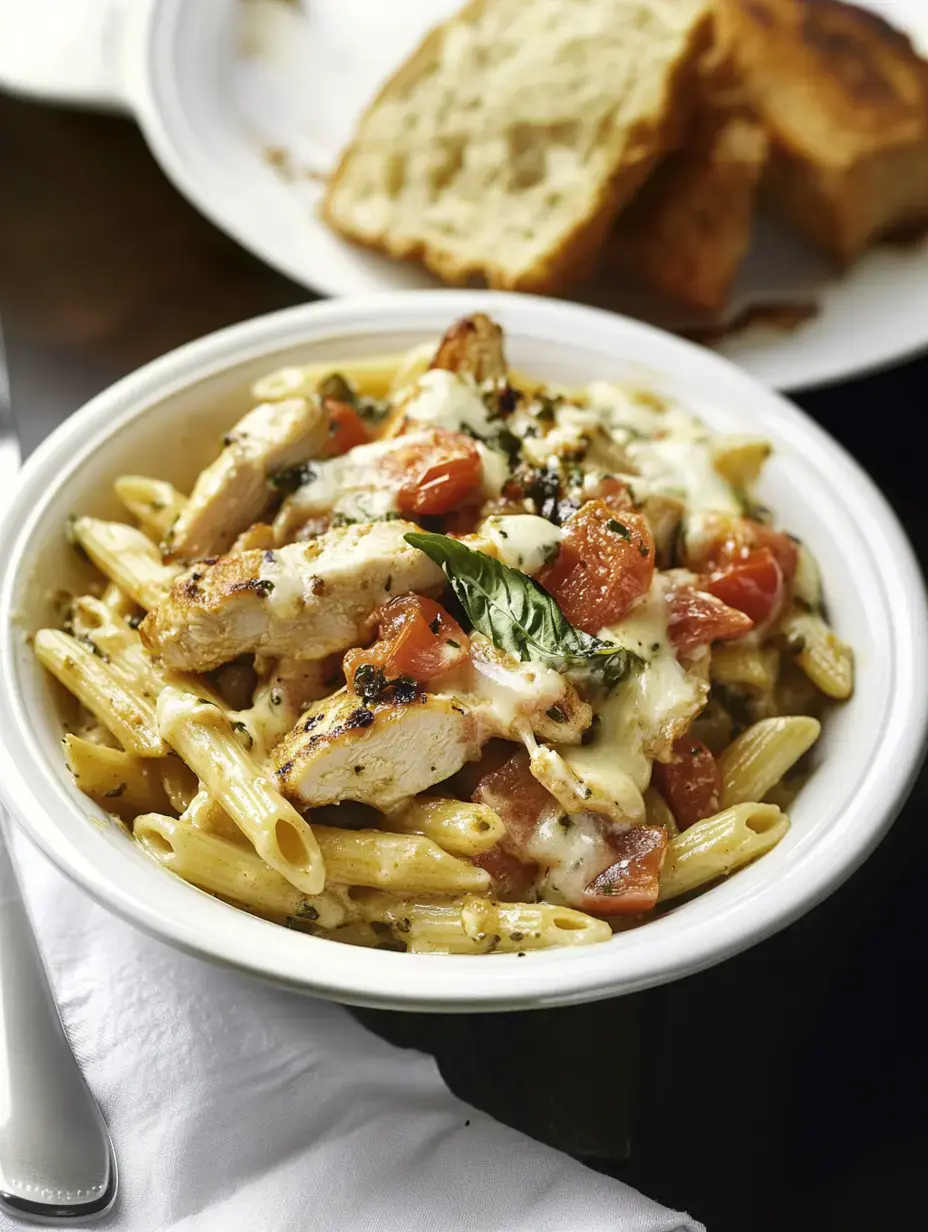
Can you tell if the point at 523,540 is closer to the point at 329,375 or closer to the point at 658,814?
the point at 658,814

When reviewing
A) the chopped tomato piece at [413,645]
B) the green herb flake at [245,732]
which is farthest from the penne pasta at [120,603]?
the chopped tomato piece at [413,645]

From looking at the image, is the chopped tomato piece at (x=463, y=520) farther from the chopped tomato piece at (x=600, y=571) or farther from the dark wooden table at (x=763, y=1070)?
the dark wooden table at (x=763, y=1070)

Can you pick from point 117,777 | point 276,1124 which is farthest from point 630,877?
point 117,777

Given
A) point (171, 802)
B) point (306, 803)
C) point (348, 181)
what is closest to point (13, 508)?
point (171, 802)

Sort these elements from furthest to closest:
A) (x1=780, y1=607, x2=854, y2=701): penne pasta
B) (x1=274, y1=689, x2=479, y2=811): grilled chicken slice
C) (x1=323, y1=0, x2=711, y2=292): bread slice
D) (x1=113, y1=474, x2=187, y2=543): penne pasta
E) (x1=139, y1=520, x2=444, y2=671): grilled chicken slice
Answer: (x1=323, y1=0, x2=711, y2=292): bread slice, (x1=113, y1=474, x2=187, y2=543): penne pasta, (x1=780, y1=607, x2=854, y2=701): penne pasta, (x1=139, y1=520, x2=444, y2=671): grilled chicken slice, (x1=274, y1=689, x2=479, y2=811): grilled chicken slice

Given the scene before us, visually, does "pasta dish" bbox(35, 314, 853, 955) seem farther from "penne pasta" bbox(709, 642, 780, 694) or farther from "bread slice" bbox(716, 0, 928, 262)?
"bread slice" bbox(716, 0, 928, 262)

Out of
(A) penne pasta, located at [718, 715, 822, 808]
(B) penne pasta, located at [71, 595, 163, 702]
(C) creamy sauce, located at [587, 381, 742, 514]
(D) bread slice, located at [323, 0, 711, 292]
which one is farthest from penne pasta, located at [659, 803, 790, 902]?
(D) bread slice, located at [323, 0, 711, 292]

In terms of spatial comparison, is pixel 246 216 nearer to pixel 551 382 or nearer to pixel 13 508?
pixel 551 382
